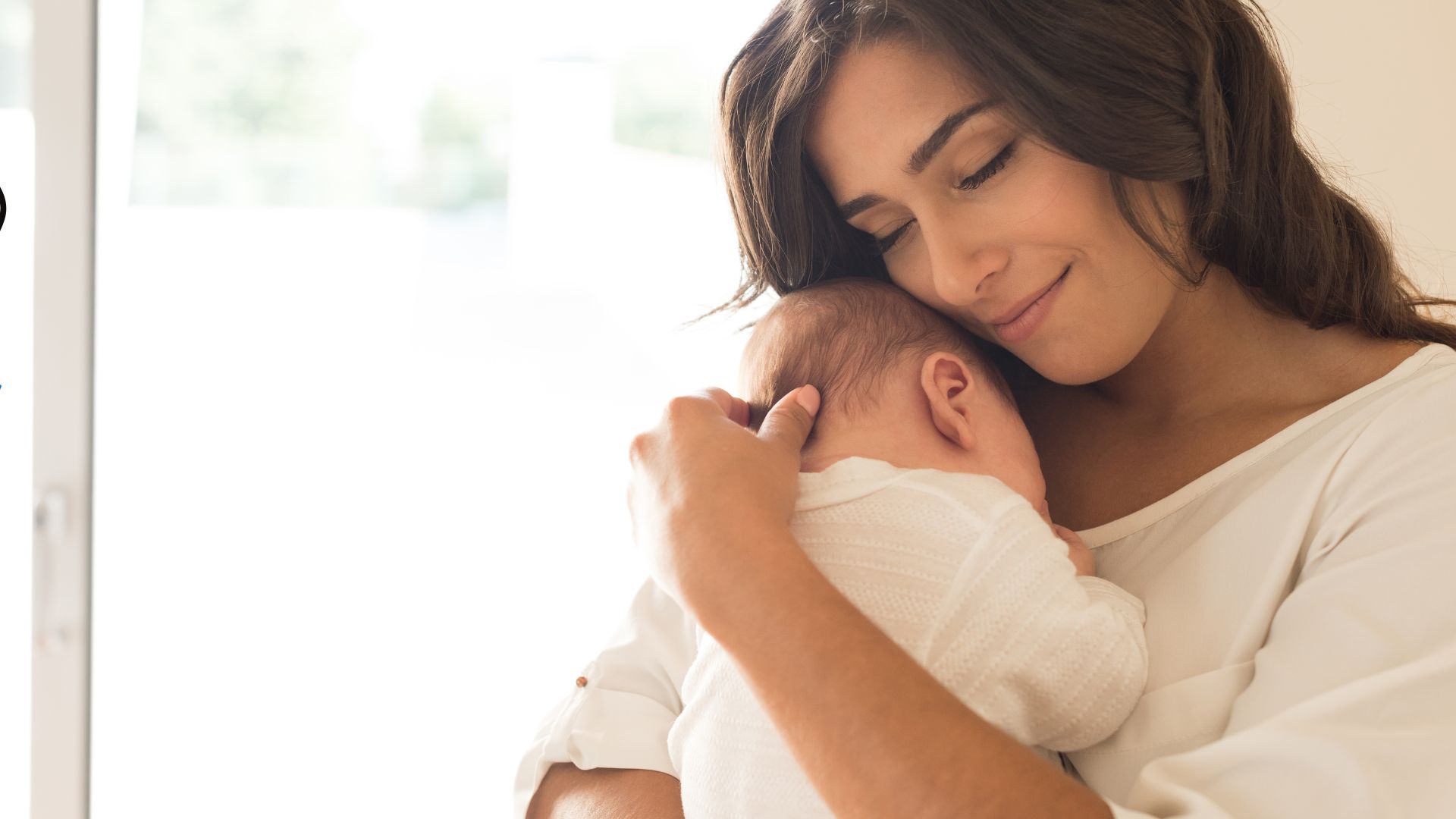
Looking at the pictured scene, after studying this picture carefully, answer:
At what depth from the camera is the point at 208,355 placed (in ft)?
9.33

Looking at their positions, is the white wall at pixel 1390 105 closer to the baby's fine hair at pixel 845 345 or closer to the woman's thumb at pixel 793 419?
the baby's fine hair at pixel 845 345

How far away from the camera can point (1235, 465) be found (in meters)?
1.14

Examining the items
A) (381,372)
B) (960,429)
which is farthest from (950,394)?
(381,372)

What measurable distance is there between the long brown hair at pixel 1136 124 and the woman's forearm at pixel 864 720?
1.96 ft

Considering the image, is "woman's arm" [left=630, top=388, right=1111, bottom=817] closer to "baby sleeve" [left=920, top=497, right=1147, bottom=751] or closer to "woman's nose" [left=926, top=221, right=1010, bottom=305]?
"baby sleeve" [left=920, top=497, right=1147, bottom=751]

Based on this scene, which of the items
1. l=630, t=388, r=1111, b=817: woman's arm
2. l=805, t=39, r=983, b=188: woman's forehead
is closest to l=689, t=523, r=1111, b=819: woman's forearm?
l=630, t=388, r=1111, b=817: woman's arm

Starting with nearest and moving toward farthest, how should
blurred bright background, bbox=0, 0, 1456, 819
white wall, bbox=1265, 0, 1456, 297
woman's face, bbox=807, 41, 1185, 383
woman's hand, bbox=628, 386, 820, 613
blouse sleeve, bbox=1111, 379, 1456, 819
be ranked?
blouse sleeve, bbox=1111, 379, 1456, 819 → woman's hand, bbox=628, 386, 820, 613 → woman's face, bbox=807, 41, 1185, 383 → white wall, bbox=1265, 0, 1456, 297 → blurred bright background, bbox=0, 0, 1456, 819

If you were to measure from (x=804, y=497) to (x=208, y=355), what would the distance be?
2.35 m

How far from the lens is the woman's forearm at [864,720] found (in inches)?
29.2

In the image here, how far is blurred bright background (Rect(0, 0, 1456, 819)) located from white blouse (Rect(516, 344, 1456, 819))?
1.51m

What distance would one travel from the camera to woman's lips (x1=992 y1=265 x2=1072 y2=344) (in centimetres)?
120

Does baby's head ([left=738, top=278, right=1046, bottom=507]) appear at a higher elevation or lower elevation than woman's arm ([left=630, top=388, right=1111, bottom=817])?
higher

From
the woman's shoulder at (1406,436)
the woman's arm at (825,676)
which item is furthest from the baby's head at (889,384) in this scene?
the woman's shoulder at (1406,436)

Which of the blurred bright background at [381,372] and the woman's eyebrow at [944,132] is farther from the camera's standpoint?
the blurred bright background at [381,372]
